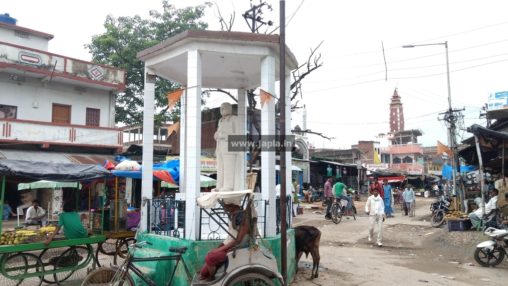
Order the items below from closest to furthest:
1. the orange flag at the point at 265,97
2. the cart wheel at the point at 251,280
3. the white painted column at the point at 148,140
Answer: the cart wheel at the point at 251,280 → the orange flag at the point at 265,97 → the white painted column at the point at 148,140

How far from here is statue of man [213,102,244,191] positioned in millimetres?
8633

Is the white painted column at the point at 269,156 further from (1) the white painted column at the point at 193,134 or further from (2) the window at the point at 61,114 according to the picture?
(2) the window at the point at 61,114

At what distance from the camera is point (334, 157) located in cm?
4459

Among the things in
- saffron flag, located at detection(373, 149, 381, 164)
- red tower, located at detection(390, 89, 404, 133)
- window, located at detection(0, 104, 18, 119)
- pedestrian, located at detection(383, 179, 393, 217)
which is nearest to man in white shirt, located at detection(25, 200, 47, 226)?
window, located at detection(0, 104, 18, 119)

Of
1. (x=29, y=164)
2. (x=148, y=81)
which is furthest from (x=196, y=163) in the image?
(x=29, y=164)

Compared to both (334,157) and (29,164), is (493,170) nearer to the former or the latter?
(29,164)

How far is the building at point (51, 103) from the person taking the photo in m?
19.3

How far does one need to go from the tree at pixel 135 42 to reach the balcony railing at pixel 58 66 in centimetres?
196

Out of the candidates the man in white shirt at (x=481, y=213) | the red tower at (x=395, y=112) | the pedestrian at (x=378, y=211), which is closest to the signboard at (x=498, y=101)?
the man in white shirt at (x=481, y=213)

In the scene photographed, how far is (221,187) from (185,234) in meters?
1.76

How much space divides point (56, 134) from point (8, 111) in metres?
2.41

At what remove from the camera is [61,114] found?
22.0 metres

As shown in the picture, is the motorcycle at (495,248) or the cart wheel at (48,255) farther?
the motorcycle at (495,248)

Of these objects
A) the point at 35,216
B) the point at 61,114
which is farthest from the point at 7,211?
the point at 35,216
